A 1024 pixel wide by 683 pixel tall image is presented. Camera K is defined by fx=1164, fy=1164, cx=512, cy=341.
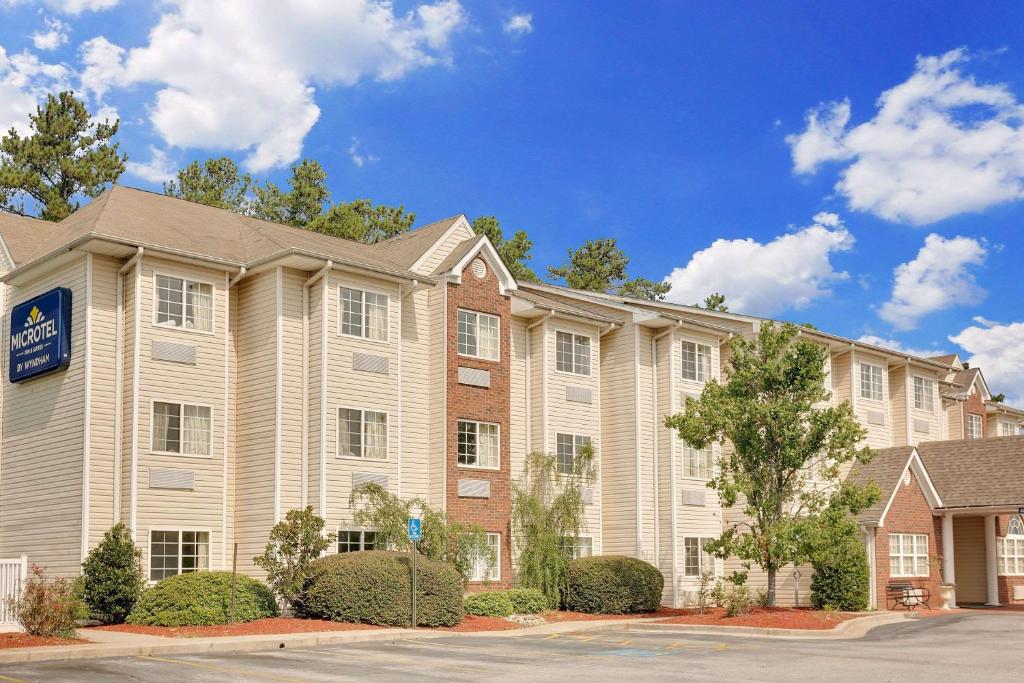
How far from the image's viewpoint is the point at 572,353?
3678cm

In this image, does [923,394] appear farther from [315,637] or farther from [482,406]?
[315,637]

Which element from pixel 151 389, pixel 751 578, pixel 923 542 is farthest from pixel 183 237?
pixel 923 542

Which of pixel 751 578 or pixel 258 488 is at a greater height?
pixel 258 488

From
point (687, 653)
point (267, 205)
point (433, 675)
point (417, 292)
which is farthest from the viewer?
point (267, 205)

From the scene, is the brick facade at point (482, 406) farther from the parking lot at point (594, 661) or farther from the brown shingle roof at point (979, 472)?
the brown shingle roof at point (979, 472)

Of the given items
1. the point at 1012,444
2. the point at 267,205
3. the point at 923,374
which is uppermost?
the point at 267,205

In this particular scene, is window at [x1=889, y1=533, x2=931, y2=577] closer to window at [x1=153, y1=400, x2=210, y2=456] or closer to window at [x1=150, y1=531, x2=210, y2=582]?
window at [x1=150, y1=531, x2=210, y2=582]

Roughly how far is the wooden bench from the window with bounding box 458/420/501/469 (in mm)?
13175

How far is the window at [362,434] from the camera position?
29672mm

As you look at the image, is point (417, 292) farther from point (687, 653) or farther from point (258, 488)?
point (687, 653)

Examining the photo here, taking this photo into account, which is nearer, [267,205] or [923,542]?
[923,542]

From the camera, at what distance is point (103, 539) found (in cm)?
2655

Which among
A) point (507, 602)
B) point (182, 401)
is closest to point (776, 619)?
point (507, 602)

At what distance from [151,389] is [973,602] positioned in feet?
97.6
